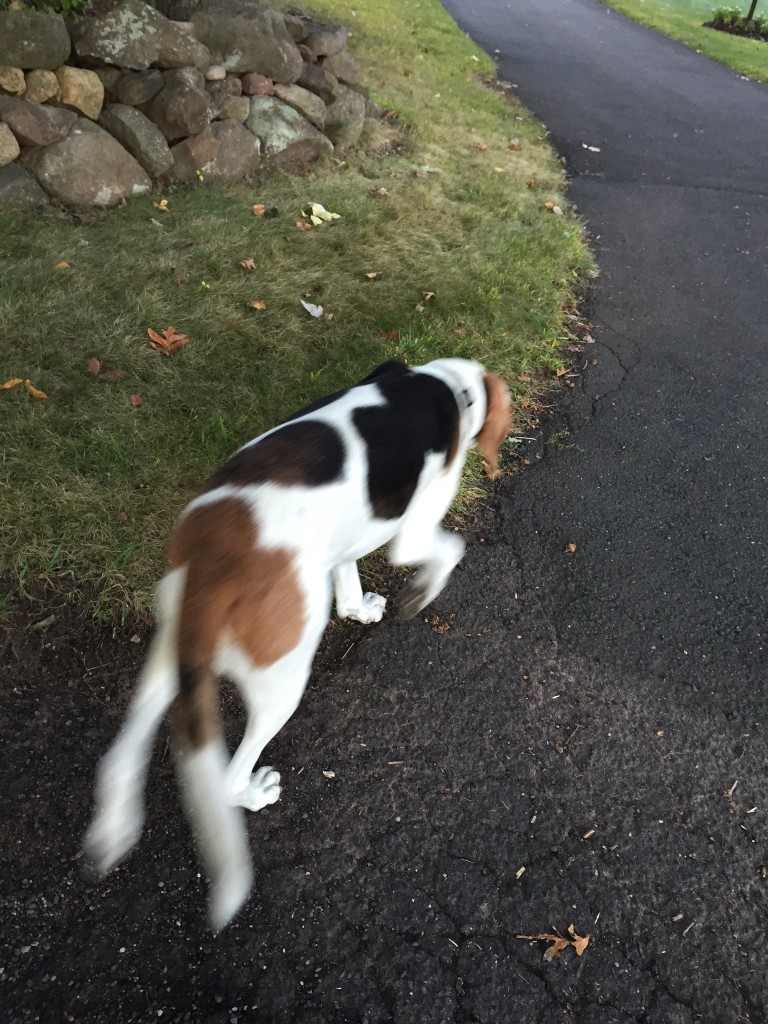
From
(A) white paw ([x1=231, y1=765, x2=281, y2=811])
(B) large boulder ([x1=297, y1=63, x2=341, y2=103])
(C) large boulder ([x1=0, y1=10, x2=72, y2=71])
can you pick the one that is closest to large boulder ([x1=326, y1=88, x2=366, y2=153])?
(B) large boulder ([x1=297, y1=63, x2=341, y2=103])

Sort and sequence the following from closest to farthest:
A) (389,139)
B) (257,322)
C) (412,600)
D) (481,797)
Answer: (481,797) → (412,600) → (257,322) → (389,139)

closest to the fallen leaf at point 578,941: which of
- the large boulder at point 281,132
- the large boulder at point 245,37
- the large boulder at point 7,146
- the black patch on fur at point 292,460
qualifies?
the black patch on fur at point 292,460

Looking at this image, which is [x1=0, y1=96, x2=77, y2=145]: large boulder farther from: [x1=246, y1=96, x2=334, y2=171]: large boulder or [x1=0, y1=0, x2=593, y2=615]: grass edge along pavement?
[x1=246, y1=96, x2=334, y2=171]: large boulder

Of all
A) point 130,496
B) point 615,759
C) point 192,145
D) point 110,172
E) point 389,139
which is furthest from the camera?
point 389,139

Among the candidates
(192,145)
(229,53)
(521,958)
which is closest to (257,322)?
(192,145)

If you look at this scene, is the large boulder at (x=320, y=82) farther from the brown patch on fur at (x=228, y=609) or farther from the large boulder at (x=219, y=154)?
the brown patch on fur at (x=228, y=609)

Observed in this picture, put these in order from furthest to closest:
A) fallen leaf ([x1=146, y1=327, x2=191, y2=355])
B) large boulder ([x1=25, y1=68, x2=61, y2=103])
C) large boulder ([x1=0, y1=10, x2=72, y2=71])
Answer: large boulder ([x1=25, y1=68, x2=61, y2=103]), large boulder ([x1=0, y1=10, x2=72, y2=71]), fallen leaf ([x1=146, y1=327, x2=191, y2=355])

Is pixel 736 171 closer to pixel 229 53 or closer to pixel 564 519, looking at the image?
pixel 229 53

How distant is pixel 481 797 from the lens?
2373 millimetres

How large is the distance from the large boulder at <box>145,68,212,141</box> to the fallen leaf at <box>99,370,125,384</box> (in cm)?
279

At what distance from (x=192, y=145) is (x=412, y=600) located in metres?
4.67

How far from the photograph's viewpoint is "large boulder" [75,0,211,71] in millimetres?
5070

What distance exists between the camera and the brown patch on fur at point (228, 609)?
5.76ft

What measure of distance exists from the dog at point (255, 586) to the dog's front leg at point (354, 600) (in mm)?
459
